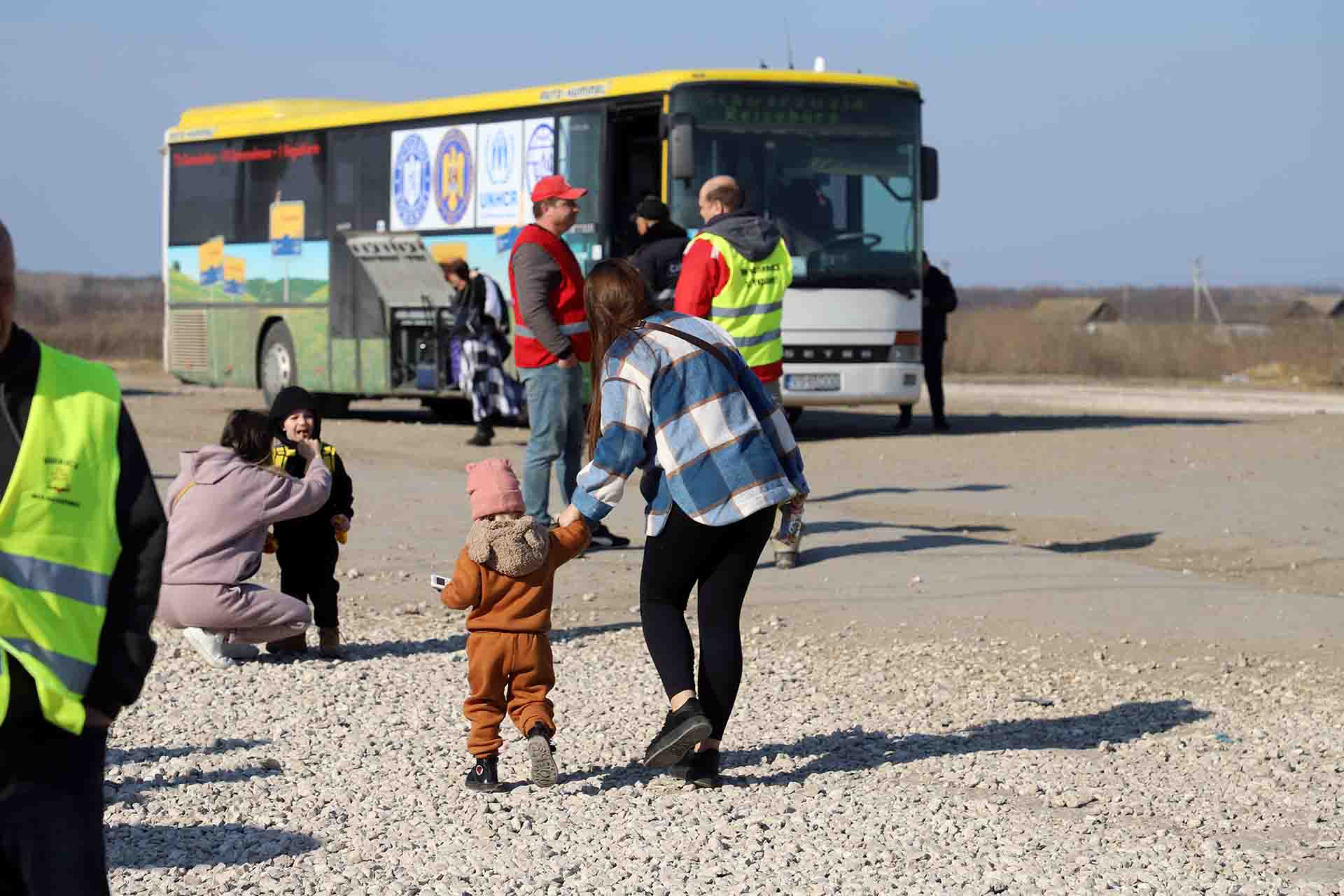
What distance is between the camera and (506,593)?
6.08 meters

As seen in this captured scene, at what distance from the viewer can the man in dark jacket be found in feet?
10.4

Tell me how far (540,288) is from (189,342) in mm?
16209

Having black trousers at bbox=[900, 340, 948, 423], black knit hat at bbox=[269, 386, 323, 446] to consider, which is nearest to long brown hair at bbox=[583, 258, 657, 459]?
black knit hat at bbox=[269, 386, 323, 446]

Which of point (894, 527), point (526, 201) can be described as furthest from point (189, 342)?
point (894, 527)

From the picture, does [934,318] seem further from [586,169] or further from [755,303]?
[755,303]

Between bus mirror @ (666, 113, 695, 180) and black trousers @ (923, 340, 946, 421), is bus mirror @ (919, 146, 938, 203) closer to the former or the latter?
black trousers @ (923, 340, 946, 421)

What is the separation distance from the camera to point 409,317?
22375mm

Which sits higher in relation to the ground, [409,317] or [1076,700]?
[409,317]

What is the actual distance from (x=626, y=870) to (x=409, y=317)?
17.5 meters

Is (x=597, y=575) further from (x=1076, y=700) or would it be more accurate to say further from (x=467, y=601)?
(x=467, y=601)

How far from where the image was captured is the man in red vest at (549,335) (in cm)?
1059

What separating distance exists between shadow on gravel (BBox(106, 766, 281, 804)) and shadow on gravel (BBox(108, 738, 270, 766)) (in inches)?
10.0

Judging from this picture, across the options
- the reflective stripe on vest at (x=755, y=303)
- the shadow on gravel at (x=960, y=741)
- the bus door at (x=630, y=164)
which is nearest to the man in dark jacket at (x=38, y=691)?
the shadow on gravel at (x=960, y=741)

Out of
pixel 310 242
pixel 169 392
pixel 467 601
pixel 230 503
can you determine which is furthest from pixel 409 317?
pixel 467 601
